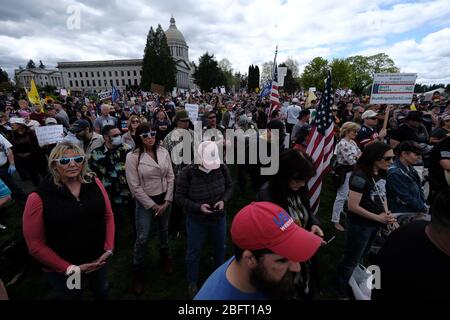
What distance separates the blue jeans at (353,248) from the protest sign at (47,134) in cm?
602

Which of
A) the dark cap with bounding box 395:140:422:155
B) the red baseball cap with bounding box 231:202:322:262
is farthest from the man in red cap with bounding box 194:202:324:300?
the dark cap with bounding box 395:140:422:155

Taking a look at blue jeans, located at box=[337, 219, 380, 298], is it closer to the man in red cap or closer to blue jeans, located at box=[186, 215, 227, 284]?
blue jeans, located at box=[186, 215, 227, 284]

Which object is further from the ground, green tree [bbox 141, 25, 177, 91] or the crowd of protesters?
green tree [bbox 141, 25, 177, 91]

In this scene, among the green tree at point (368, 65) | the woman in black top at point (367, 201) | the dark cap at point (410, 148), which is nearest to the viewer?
the woman in black top at point (367, 201)

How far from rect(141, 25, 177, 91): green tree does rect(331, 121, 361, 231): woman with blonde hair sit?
6568 centimetres

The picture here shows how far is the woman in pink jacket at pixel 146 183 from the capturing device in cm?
334

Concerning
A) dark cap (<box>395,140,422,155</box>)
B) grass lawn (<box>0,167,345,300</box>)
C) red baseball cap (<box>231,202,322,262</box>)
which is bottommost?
grass lawn (<box>0,167,345,300</box>)

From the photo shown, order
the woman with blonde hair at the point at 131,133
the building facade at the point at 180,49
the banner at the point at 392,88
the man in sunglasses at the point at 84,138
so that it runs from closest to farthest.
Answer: the man in sunglasses at the point at 84,138, the woman with blonde hair at the point at 131,133, the banner at the point at 392,88, the building facade at the point at 180,49

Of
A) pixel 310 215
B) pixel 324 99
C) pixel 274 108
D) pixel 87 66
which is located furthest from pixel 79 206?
pixel 87 66

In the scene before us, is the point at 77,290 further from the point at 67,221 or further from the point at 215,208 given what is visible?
the point at 215,208

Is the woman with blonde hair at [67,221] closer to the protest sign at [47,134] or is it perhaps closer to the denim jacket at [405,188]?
the denim jacket at [405,188]

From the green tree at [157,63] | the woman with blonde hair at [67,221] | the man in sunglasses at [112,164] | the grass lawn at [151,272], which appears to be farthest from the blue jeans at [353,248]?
the green tree at [157,63]

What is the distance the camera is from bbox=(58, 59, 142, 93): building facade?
367ft
